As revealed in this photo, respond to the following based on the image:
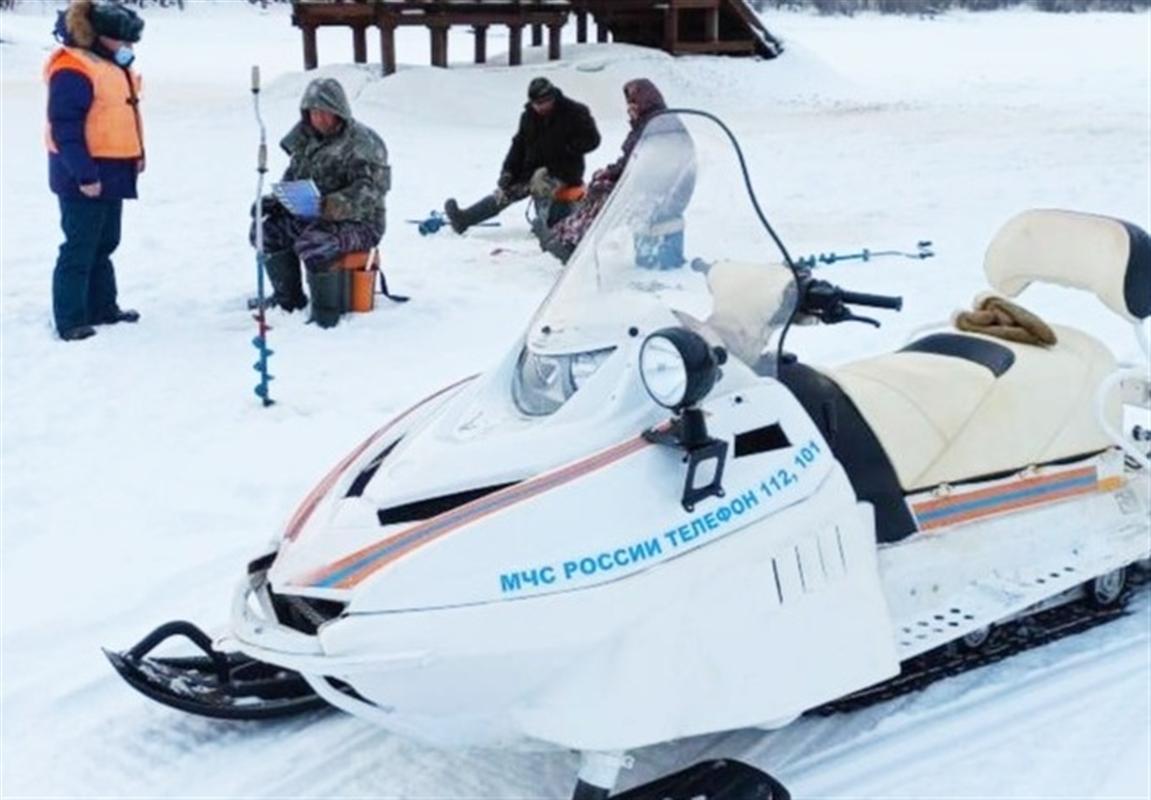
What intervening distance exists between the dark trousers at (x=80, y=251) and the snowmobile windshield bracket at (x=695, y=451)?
4671 millimetres

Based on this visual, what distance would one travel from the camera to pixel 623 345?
9.78 feet

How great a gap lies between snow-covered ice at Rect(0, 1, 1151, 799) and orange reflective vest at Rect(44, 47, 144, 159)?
0.87 meters

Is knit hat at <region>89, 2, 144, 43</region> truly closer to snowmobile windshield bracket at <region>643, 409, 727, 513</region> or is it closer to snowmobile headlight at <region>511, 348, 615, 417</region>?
snowmobile headlight at <region>511, 348, 615, 417</region>

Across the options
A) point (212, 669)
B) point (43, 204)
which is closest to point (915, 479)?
point (212, 669)

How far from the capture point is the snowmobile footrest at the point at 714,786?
2.95 metres

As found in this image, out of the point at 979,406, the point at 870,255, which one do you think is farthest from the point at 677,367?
the point at 870,255

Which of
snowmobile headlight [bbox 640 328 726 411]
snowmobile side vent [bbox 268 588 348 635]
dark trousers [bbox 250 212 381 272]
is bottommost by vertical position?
dark trousers [bbox 250 212 381 272]

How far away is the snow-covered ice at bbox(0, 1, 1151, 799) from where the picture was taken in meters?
3.33

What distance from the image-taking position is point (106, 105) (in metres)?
6.64

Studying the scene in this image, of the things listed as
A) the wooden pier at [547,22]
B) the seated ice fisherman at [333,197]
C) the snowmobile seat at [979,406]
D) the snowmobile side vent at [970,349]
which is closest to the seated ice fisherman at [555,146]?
the seated ice fisherman at [333,197]

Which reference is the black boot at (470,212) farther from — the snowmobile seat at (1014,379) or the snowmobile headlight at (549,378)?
the snowmobile headlight at (549,378)

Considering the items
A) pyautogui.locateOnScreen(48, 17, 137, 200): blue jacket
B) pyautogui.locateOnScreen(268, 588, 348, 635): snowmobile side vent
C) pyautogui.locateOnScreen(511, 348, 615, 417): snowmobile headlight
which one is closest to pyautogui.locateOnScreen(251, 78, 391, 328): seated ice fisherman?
pyautogui.locateOnScreen(48, 17, 137, 200): blue jacket

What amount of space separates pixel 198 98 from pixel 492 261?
401 inches

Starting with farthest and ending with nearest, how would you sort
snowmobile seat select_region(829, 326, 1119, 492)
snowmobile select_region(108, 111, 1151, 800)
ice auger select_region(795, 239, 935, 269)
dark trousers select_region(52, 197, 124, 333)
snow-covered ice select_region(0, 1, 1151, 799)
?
ice auger select_region(795, 239, 935, 269)
dark trousers select_region(52, 197, 124, 333)
snowmobile seat select_region(829, 326, 1119, 492)
snow-covered ice select_region(0, 1, 1151, 799)
snowmobile select_region(108, 111, 1151, 800)
